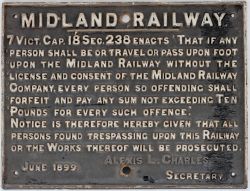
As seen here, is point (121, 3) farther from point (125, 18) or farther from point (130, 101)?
point (130, 101)

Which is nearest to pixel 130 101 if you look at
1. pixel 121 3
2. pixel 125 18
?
pixel 125 18

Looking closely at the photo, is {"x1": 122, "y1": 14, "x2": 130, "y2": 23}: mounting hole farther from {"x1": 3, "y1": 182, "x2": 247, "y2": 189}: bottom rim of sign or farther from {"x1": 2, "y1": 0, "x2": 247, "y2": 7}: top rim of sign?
{"x1": 3, "y1": 182, "x2": 247, "y2": 189}: bottom rim of sign

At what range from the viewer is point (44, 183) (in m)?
3.38

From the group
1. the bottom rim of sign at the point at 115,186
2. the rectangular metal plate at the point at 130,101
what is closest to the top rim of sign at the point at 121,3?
the rectangular metal plate at the point at 130,101

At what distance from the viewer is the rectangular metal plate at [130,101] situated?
3361 mm

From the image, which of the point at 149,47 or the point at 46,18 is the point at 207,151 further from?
the point at 46,18

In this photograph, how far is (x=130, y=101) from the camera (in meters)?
3.37

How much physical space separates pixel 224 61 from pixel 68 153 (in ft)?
3.78

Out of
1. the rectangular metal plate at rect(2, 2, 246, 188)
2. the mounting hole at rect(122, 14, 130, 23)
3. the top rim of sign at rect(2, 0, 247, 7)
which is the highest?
the top rim of sign at rect(2, 0, 247, 7)

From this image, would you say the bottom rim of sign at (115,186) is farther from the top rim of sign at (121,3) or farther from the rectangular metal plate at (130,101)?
the top rim of sign at (121,3)

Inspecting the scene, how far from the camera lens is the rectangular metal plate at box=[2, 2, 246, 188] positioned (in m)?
3.36

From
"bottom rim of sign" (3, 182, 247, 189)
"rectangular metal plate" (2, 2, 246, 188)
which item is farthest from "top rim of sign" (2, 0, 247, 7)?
"bottom rim of sign" (3, 182, 247, 189)

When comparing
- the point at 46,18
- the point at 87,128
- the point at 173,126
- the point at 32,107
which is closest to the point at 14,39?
the point at 46,18

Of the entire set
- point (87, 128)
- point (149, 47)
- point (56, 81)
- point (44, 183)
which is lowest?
point (44, 183)
